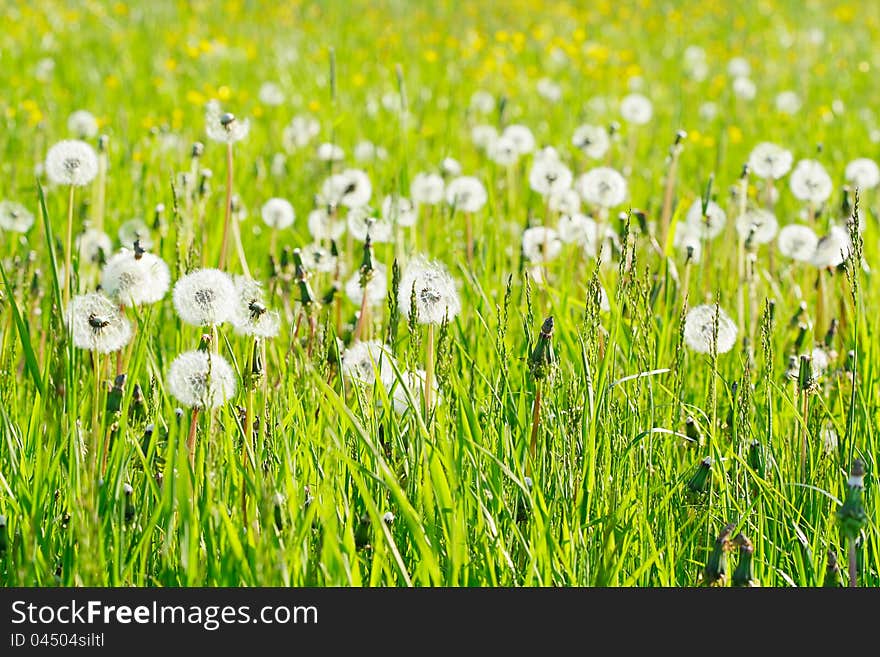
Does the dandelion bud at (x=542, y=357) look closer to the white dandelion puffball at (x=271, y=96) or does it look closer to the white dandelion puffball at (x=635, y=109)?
the white dandelion puffball at (x=635, y=109)

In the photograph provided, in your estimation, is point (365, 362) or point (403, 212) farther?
point (403, 212)

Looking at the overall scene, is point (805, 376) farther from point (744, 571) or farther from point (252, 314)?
point (252, 314)

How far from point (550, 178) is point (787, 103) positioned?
11.0 feet

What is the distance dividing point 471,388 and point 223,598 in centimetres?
106

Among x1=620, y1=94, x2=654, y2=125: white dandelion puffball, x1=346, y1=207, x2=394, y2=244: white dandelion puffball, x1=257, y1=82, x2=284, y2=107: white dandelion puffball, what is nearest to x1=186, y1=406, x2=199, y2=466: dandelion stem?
x1=346, y1=207, x2=394, y2=244: white dandelion puffball

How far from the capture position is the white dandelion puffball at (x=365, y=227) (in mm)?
3168

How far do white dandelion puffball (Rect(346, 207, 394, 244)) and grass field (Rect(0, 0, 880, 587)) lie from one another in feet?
0.04

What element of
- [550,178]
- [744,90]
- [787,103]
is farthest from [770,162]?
[744,90]

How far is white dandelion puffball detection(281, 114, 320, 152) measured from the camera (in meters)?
5.06

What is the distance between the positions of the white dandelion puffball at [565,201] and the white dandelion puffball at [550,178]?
5 cm

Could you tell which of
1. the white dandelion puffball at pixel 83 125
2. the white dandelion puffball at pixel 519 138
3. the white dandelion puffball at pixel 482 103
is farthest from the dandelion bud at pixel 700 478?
the white dandelion puffball at pixel 482 103

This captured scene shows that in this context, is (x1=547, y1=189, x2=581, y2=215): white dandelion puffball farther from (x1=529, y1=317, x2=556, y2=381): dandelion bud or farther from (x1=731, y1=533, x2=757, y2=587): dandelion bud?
(x1=731, y1=533, x2=757, y2=587): dandelion bud

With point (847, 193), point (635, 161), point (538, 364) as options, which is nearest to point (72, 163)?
point (538, 364)

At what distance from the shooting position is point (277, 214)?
3.52 metres
